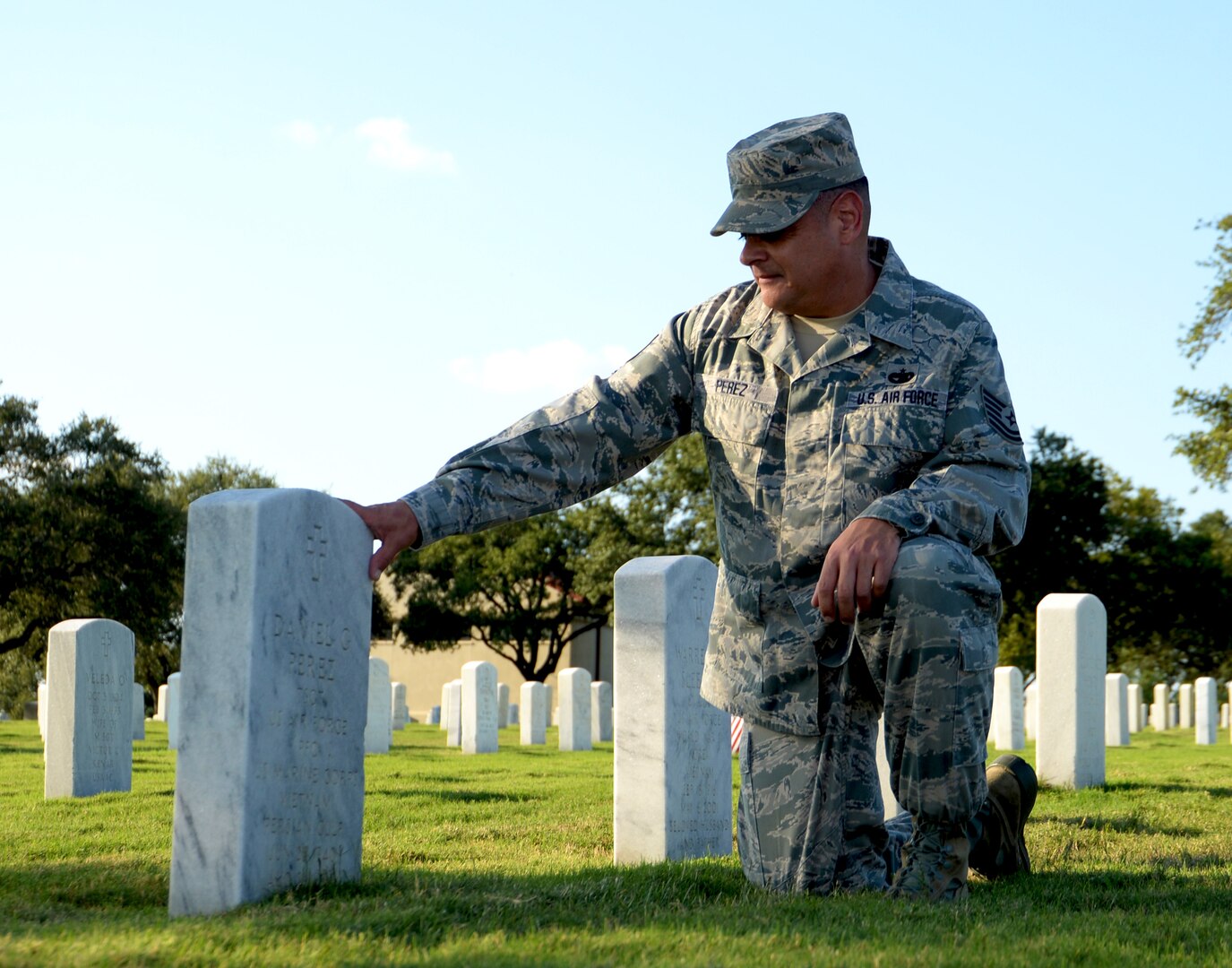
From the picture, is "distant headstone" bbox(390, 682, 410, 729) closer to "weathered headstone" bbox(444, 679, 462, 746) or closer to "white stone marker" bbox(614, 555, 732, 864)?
"weathered headstone" bbox(444, 679, 462, 746)

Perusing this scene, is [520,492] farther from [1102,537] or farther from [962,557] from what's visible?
[1102,537]

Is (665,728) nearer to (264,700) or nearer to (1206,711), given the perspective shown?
(264,700)

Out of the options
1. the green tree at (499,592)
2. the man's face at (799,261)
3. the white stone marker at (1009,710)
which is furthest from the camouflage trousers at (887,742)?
the green tree at (499,592)

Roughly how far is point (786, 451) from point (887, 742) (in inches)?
34.4

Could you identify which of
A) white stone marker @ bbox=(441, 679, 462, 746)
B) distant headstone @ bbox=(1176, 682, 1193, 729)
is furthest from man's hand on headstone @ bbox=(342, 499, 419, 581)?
distant headstone @ bbox=(1176, 682, 1193, 729)

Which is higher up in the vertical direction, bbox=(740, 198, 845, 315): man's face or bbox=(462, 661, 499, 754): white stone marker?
bbox=(740, 198, 845, 315): man's face

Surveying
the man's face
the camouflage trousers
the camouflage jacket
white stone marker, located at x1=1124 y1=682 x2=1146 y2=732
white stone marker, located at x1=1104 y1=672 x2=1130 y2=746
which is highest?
the man's face

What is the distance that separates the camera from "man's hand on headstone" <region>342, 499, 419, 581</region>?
3.82 metres

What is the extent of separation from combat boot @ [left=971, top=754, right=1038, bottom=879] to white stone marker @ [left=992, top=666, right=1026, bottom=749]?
12672 millimetres

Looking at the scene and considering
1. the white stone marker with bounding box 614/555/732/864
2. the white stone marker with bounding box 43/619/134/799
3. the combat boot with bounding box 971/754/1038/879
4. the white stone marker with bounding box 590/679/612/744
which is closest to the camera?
the combat boot with bounding box 971/754/1038/879

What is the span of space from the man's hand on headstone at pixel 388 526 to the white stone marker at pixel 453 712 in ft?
51.8

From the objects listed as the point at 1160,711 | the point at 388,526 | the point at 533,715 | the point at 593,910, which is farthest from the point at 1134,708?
the point at 593,910

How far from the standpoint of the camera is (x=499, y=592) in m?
52.4

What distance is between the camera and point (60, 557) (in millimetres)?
35125
